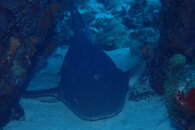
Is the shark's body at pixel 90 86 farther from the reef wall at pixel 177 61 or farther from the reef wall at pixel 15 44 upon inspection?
the reef wall at pixel 177 61

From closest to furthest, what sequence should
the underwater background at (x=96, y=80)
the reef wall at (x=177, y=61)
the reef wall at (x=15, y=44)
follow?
the reef wall at (x=177, y=61)
the underwater background at (x=96, y=80)
the reef wall at (x=15, y=44)

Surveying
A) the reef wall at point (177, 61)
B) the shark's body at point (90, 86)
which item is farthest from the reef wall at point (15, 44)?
the reef wall at point (177, 61)

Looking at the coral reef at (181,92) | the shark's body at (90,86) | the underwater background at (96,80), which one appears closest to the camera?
the coral reef at (181,92)

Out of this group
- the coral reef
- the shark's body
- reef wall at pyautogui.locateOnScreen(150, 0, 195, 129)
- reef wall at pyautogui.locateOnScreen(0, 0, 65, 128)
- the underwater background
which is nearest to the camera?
the coral reef

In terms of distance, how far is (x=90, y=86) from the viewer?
15.3 ft

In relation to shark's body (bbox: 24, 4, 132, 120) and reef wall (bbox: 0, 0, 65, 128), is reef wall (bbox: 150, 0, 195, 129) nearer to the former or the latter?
shark's body (bbox: 24, 4, 132, 120)

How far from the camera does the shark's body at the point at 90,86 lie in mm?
4164

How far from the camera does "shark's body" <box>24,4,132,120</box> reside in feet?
13.7

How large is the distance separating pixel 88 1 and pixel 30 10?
353 inches

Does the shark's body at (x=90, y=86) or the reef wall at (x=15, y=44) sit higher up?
the reef wall at (x=15, y=44)

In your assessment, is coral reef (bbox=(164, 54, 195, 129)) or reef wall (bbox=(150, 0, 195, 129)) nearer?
coral reef (bbox=(164, 54, 195, 129))

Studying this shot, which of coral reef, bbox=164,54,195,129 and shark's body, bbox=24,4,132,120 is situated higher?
coral reef, bbox=164,54,195,129

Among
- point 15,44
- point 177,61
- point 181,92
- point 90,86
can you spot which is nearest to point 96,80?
point 90,86

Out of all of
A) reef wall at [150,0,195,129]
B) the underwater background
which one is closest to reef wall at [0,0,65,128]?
the underwater background
